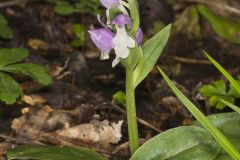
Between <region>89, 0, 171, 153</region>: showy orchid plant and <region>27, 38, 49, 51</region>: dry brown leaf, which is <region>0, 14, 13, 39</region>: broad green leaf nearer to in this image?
<region>27, 38, 49, 51</region>: dry brown leaf

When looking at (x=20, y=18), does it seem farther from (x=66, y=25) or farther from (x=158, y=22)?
(x=158, y=22)

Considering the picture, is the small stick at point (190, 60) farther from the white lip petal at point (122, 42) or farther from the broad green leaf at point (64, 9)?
the white lip petal at point (122, 42)

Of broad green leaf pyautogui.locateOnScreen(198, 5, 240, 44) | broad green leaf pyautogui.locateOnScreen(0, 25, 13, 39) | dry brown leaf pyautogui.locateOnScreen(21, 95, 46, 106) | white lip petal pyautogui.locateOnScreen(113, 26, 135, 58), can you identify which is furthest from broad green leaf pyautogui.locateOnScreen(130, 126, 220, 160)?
broad green leaf pyautogui.locateOnScreen(198, 5, 240, 44)

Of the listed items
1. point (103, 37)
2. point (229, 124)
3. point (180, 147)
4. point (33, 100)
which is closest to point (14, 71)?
point (33, 100)

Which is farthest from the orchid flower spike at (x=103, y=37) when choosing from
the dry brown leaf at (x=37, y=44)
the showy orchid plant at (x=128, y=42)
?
the dry brown leaf at (x=37, y=44)

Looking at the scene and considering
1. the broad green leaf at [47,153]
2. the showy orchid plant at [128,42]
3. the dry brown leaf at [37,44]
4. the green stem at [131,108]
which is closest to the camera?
the broad green leaf at [47,153]

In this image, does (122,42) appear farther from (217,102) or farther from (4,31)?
(4,31)

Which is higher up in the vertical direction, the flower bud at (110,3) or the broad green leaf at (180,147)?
the flower bud at (110,3)

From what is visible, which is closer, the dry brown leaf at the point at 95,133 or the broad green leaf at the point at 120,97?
the dry brown leaf at the point at 95,133
